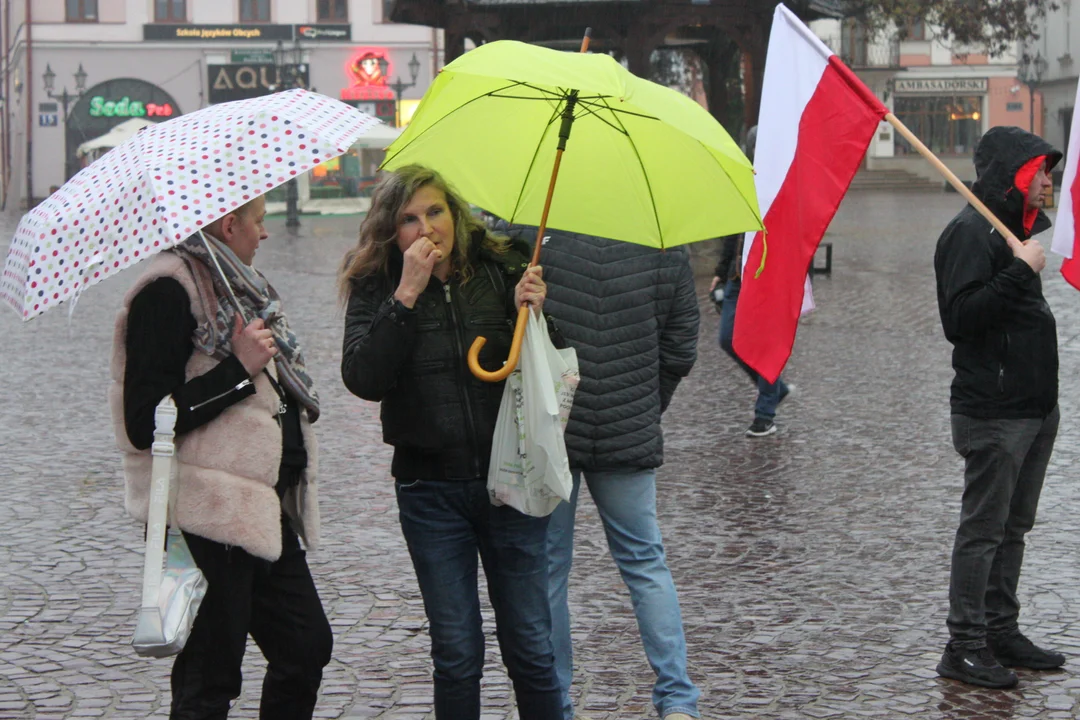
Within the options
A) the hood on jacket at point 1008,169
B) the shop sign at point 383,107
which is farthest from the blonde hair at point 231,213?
the shop sign at point 383,107

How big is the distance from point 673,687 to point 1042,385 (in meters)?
1.47

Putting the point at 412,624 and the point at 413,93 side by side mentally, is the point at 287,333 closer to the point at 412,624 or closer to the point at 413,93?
the point at 412,624

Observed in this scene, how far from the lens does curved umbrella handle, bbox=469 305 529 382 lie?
150 inches

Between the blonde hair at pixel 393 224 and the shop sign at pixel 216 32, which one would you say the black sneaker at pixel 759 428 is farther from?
the shop sign at pixel 216 32

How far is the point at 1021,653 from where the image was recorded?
5.11m

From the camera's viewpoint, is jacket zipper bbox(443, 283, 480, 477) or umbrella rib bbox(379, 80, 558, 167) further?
umbrella rib bbox(379, 80, 558, 167)

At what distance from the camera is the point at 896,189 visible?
51250mm

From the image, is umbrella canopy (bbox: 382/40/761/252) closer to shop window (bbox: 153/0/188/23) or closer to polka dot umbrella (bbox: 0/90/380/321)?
polka dot umbrella (bbox: 0/90/380/321)

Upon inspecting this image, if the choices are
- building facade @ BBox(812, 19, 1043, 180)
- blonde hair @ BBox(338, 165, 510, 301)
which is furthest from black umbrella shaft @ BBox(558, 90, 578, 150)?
building facade @ BBox(812, 19, 1043, 180)

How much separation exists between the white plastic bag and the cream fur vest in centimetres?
53

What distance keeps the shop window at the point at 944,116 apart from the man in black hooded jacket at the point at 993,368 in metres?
59.4

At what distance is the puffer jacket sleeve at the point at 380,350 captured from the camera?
3.76 meters

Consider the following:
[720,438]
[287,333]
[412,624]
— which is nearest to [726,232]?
[287,333]

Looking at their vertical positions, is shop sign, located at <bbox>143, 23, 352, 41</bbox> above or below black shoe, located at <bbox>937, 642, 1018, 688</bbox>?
above
